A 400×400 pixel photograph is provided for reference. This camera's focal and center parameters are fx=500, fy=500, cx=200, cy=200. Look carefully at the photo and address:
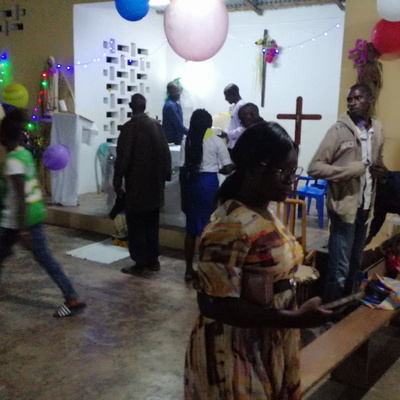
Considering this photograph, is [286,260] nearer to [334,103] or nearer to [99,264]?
[99,264]

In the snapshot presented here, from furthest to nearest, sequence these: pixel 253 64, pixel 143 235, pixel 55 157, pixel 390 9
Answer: pixel 253 64
pixel 55 157
pixel 143 235
pixel 390 9

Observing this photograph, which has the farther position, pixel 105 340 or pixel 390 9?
pixel 390 9

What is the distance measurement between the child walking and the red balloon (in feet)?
9.38

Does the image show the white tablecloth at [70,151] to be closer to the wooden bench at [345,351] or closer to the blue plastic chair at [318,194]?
the blue plastic chair at [318,194]

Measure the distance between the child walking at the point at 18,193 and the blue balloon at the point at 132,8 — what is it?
182 centimetres

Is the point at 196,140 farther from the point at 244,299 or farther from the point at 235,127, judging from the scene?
the point at 244,299

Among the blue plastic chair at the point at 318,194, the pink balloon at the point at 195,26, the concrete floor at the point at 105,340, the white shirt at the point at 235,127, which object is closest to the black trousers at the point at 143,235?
the concrete floor at the point at 105,340

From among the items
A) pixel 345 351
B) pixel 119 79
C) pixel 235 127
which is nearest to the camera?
pixel 345 351

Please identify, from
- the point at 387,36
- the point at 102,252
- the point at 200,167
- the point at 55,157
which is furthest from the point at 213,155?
the point at 55,157

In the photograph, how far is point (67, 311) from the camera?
11.8 ft

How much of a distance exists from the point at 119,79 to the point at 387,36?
4.79m

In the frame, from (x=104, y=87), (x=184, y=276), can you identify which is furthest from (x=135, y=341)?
(x=104, y=87)

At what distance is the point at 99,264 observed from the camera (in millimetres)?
4805

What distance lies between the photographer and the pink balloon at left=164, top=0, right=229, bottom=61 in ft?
13.1
